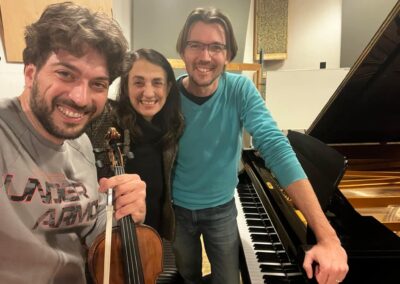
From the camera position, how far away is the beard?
1.94ft

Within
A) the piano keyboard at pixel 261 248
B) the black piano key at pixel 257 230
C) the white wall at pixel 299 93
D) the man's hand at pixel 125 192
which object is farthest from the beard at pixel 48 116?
the white wall at pixel 299 93

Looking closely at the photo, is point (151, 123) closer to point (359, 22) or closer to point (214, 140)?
point (214, 140)

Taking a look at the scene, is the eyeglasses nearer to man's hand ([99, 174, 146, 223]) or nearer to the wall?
man's hand ([99, 174, 146, 223])

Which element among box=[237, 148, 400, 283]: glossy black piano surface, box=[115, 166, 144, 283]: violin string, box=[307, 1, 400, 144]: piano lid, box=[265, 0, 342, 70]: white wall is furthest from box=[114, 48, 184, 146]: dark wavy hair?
box=[265, 0, 342, 70]: white wall

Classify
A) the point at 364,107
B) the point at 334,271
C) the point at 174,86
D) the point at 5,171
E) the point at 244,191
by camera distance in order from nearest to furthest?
1. the point at 5,171
2. the point at 334,271
3. the point at 174,86
4. the point at 364,107
5. the point at 244,191

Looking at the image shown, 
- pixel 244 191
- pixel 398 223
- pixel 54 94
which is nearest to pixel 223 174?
pixel 244 191

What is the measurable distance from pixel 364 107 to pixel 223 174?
910 mm

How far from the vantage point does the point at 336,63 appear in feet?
13.6

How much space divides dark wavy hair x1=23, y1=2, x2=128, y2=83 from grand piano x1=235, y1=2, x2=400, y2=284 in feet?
2.54

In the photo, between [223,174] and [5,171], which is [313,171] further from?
[5,171]

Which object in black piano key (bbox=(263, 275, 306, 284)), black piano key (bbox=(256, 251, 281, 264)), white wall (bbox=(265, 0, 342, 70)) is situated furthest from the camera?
white wall (bbox=(265, 0, 342, 70))

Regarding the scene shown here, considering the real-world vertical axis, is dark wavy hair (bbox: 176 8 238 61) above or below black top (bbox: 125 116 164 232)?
above

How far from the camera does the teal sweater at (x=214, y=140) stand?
1.26 meters

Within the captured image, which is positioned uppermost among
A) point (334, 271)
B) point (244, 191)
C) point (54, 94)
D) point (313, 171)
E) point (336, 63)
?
point (336, 63)
